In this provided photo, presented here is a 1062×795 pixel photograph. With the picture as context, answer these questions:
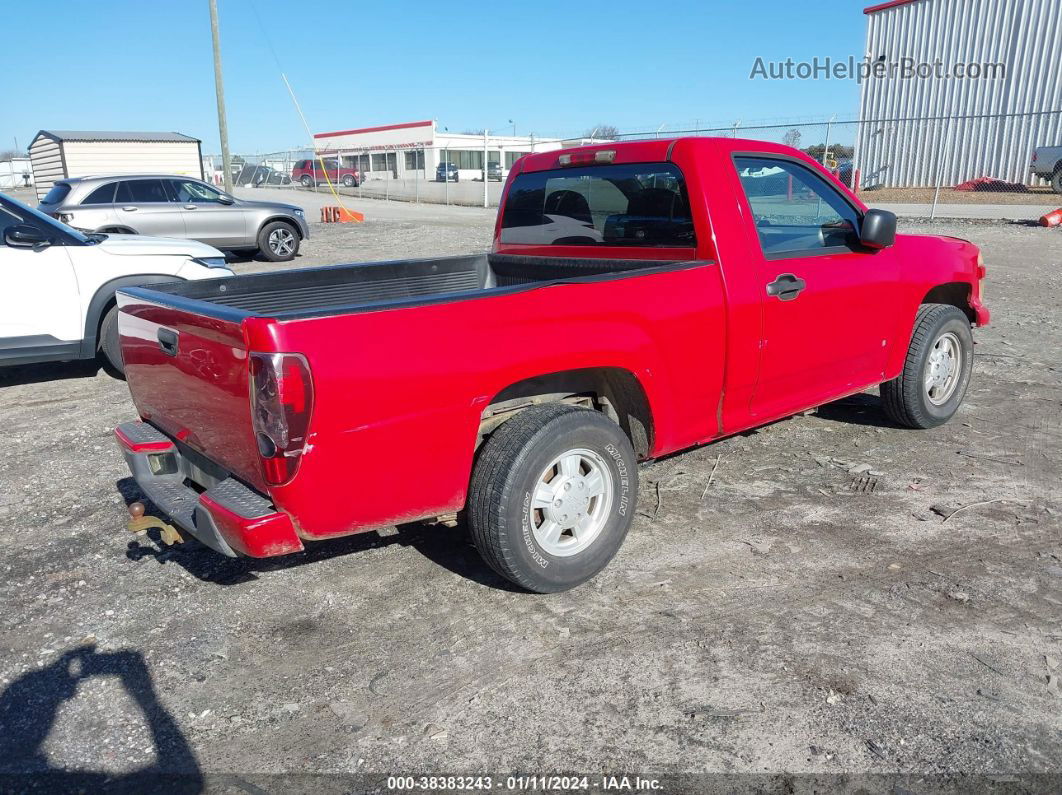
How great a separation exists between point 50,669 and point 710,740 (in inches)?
93.8

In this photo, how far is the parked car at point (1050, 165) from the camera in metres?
24.5

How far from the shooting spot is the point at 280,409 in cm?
269

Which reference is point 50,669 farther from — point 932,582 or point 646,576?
point 932,582

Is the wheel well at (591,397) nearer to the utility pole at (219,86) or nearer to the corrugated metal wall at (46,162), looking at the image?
the utility pole at (219,86)

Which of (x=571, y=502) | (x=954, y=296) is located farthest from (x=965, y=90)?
(x=571, y=502)

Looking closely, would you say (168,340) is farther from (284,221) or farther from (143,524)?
(284,221)

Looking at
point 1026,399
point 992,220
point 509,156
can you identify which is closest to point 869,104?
point 992,220

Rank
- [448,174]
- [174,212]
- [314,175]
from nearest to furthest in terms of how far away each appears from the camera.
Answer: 1. [174,212]
2. [448,174]
3. [314,175]

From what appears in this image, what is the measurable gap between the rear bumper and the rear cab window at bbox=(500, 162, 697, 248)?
7.76 ft

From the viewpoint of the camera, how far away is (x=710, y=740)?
2621 mm

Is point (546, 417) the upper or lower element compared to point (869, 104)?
lower

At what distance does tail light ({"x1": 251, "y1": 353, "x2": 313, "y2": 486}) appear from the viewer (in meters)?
2.66

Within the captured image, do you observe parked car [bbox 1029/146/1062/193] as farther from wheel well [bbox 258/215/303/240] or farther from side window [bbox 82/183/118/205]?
side window [bbox 82/183/118/205]

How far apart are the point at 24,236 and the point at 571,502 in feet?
18.0
